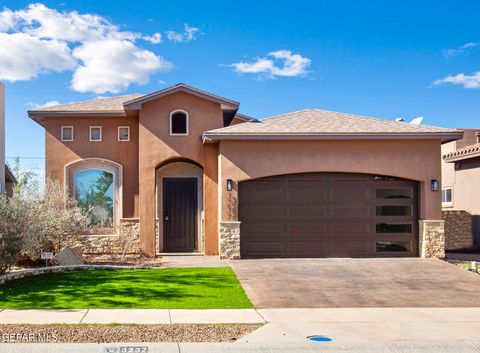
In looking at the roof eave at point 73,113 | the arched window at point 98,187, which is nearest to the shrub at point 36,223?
the arched window at point 98,187

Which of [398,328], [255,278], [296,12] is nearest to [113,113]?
[296,12]

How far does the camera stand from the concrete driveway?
36.2ft

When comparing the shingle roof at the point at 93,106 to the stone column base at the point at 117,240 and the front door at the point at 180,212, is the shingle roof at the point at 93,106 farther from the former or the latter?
the stone column base at the point at 117,240

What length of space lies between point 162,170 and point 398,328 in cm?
1232

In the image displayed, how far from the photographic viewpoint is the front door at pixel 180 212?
64.4 ft

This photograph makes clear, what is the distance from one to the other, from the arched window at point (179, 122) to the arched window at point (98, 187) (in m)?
2.60

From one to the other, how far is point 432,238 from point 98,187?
37.5ft

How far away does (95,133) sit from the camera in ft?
66.0

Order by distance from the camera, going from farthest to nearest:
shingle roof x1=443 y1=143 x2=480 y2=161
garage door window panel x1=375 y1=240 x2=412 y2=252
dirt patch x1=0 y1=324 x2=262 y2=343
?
shingle roof x1=443 y1=143 x2=480 y2=161 → garage door window panel x1=375 y1=240 x2=412 y2=252 → dirt patch x1=0 y1=324 x2=262 y2=343

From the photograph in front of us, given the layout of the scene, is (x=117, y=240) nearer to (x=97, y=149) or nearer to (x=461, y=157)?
(x=97, y=149)

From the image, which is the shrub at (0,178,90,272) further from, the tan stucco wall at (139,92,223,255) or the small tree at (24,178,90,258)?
the tan stucco wall at (139,92,223,255)

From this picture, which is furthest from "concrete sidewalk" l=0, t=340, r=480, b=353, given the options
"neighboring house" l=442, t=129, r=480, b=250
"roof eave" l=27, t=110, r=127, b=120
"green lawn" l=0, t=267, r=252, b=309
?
"neighboring house" l=442, t=129, r=480, b=250

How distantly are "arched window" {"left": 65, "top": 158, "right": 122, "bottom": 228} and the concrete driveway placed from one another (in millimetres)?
5823

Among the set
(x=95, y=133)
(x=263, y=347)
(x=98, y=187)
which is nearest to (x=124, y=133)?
(x=95, y=133)
